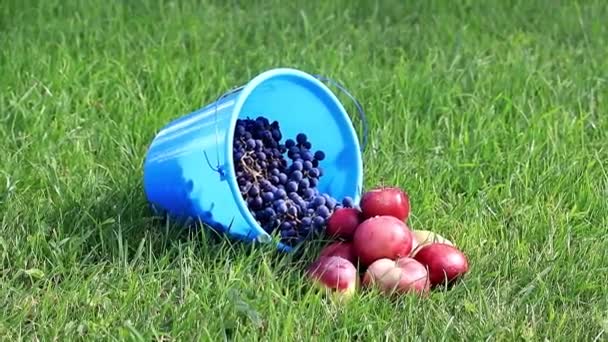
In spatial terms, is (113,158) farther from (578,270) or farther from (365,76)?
(578,270)

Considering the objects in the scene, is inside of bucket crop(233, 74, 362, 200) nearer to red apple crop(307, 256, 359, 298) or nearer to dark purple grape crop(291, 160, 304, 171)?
dark purple grape crop(291, 160, 304, 171)

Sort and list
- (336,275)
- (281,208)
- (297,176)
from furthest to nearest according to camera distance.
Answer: (297,176) < (281,208) < (336,275)

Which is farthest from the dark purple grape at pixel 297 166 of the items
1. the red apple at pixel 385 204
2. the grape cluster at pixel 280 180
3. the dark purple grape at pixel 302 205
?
the red apple at pixel 385 204

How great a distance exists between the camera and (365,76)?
380 centimetres

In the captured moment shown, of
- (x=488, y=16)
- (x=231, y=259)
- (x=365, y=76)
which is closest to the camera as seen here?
(x=231, y=259)

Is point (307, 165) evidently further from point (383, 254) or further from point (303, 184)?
point (383, 254)

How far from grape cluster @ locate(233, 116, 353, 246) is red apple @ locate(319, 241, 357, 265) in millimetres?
110

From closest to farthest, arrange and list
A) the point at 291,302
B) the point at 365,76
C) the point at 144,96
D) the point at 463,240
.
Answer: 1. the point at 291,302
2. the point at 463,240
3. the point at 144,96
4. the point at 365,76

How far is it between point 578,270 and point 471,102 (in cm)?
106

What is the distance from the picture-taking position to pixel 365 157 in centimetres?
321

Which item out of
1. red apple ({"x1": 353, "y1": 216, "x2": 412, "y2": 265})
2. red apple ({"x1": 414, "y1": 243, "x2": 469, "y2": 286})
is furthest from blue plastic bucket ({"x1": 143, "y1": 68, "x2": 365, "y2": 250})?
red apple ({"x1": 414, "y1": 243, "x2": 469, "y2": 286})

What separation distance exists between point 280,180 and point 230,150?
31 centimetres

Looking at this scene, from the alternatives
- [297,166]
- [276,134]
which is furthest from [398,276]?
[276,134]

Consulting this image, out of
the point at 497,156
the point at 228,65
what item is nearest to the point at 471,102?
the point at 497,156
